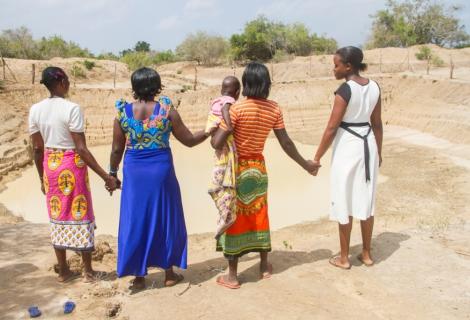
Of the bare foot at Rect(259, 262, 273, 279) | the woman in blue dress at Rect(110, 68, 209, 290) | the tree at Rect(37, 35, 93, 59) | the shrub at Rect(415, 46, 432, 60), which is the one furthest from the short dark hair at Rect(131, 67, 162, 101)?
the tree at Rect(37, 35, 93, 59)

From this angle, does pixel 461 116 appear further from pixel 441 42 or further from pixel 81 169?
pixel 441 42

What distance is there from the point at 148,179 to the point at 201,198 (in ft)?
16.0

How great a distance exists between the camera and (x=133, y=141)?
290cm

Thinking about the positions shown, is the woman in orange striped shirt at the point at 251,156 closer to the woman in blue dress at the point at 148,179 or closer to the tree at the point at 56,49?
the woman in blue dress at the point at 148,179

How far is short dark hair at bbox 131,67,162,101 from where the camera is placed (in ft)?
9.34

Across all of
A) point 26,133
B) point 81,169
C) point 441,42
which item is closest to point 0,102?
point 26,133

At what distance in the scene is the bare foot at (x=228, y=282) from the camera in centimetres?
307

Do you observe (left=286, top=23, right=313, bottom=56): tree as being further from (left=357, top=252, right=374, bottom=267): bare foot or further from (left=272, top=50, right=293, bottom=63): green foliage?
(left=357, top=252, right=374, bottom=267): bare foot

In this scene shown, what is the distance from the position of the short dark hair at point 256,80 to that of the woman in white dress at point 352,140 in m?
0.57

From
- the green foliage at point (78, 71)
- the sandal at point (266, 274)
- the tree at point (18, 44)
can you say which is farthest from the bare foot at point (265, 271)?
the tree at point (18, 44)

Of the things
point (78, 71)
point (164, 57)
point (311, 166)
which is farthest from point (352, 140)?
point (164, 57)

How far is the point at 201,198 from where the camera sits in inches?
307

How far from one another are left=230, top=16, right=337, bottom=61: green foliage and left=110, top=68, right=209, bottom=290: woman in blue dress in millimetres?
24034

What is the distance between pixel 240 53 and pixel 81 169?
80.1ft
